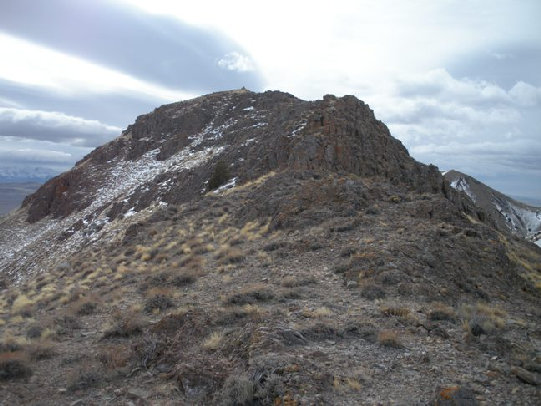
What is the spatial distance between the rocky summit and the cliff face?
0.75 feet

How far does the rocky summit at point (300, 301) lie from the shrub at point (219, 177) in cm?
39

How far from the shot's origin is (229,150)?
38406mm

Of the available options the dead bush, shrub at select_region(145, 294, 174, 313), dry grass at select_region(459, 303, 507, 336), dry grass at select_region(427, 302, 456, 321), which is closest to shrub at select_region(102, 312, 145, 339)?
shrub at select_region(145, 294, 174, 313)

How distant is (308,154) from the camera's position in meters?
26.3

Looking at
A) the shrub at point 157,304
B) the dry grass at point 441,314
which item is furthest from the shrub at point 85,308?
the dry grass at point 441,314

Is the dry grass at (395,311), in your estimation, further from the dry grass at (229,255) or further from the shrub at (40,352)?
the shrub at (40,352)

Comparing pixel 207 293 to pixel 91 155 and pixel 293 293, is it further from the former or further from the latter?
pixel 91 155

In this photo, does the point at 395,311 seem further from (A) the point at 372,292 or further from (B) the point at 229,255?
(B) the point at 229,255

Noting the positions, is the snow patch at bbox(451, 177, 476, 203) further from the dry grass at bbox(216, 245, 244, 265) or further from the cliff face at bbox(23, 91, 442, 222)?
the dry grass at bbox(216, 245, 244, 265)

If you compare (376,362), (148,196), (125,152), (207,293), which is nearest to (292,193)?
(207,293)

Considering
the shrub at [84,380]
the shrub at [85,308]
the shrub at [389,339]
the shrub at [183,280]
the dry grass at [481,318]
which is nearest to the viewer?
the shrub at [84,380]

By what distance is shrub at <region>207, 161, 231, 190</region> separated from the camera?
32.0 meters

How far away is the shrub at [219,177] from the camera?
32.0 meters

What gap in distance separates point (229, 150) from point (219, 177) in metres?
6.77
